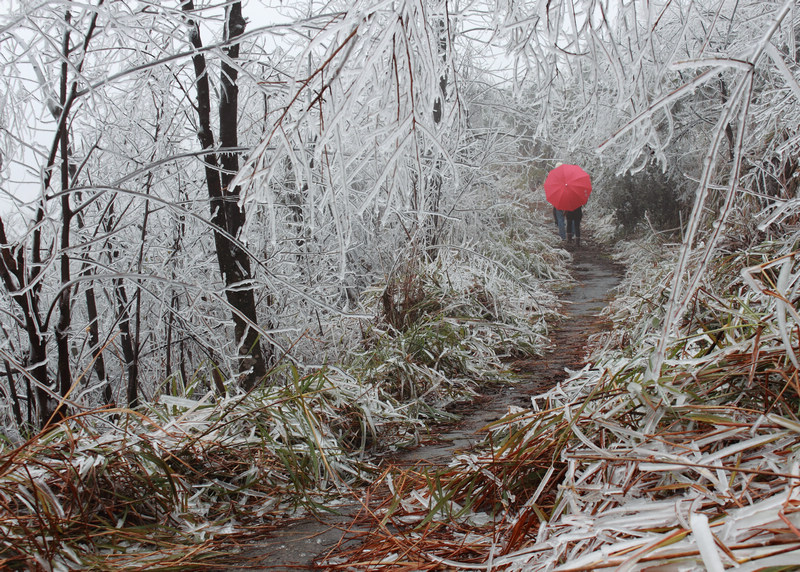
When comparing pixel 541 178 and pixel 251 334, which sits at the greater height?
pixel 541 178

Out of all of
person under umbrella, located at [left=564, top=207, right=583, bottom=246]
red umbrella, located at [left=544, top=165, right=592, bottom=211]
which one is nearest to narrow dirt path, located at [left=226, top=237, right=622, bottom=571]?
red umbrella, located at [left=544, top=165, right=592, bottom=211]

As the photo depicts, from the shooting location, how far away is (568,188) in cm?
1184

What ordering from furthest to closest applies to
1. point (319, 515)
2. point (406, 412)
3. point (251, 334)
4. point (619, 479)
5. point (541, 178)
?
point (541, 178) < point (251, 334) < point (406, 412) < point (319, 515) < point (619, 479)

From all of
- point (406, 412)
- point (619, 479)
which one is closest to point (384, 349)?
point (406, 412)

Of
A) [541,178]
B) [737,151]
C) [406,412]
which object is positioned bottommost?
[406,412]

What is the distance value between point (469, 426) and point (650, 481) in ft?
6.49

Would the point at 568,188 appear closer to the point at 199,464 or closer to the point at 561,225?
the point at 561,225

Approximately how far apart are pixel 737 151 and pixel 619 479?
80 cm

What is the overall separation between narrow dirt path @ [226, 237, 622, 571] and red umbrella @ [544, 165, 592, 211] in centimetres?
324

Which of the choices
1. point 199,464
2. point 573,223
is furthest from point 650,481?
point 573,223

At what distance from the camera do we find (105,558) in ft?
5.23

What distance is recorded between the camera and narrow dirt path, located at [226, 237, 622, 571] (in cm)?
170

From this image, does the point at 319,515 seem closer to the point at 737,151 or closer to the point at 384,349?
the point at 737,151

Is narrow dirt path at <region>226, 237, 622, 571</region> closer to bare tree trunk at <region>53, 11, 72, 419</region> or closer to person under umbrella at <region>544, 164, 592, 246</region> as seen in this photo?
bare tree trunk at <region>53, 11, 72, 419</region>
